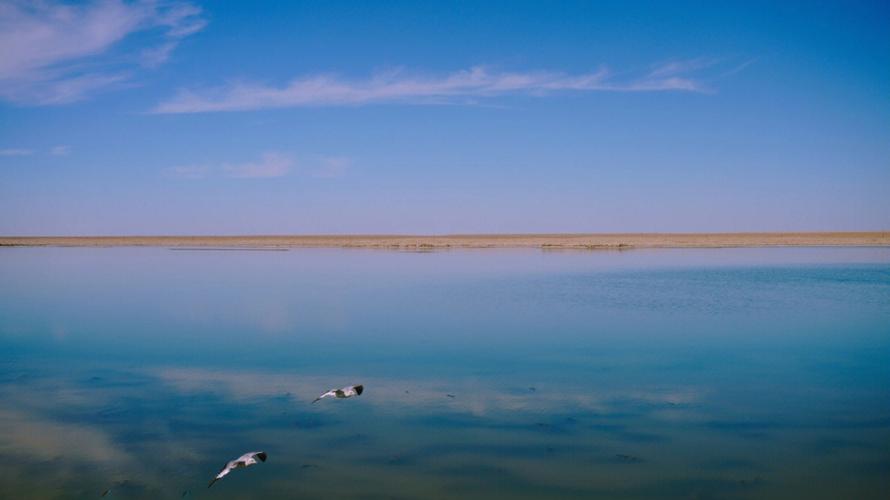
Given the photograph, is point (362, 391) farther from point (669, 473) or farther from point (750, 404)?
point (750, 404)

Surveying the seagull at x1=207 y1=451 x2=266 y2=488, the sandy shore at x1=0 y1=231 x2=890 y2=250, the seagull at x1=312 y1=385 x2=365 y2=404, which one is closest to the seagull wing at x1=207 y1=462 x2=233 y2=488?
the seagull at x1=207 y1=451 x2=266 y2=488

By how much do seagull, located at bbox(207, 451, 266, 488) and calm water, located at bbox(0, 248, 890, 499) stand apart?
0.21 ft

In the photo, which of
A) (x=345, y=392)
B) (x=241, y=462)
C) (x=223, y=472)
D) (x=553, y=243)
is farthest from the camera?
(x=553, y=243)

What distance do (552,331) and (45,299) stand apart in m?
12.1

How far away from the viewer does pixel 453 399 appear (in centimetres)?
667

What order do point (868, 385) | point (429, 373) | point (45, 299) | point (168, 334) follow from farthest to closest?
point (45, 299) < point (168, 334) < point (429, 373) < point (868, 385)

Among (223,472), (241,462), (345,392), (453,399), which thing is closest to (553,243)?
(453,399)

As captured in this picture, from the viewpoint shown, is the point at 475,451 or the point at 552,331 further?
the point at 552,331

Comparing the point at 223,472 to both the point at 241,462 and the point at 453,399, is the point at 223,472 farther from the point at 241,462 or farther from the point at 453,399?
the point at 453,399

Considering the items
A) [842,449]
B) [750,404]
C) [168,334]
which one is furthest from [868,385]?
[168,334]

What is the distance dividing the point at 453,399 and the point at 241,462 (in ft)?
8.04

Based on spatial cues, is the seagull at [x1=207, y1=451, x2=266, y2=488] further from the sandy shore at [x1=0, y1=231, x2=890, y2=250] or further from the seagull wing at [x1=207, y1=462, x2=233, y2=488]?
the sandy shore at [x1=0, y1=231, x2=890, y2=250]

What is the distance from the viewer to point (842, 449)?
5160mm

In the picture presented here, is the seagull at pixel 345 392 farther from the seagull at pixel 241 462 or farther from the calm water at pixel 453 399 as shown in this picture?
the seagull at pixel 241 462
